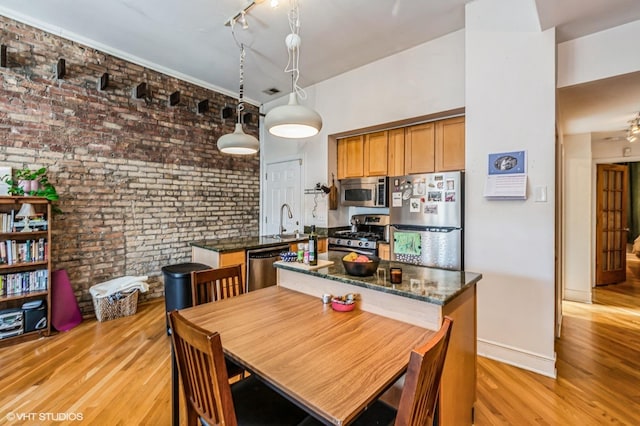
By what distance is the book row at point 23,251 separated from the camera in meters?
2.89

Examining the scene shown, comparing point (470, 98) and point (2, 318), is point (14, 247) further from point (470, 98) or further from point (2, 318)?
point (470, 98)

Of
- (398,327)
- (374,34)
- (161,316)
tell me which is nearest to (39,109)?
(161,316)

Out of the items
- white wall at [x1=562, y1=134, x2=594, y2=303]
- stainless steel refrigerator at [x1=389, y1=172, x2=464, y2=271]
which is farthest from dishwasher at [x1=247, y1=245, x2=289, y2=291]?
white wall at [x1=562, y1=134, x2=594, y2=303]

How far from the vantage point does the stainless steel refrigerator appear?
119 inches

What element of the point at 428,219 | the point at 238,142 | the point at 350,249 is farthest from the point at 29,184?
the point at 428,219

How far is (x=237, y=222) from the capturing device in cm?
523

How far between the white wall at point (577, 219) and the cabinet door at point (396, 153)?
2.63 meters

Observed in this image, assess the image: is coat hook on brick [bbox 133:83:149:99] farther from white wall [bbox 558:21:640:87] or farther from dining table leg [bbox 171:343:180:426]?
white wall [bbox 558:21:640:87]

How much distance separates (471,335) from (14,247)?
4082mm

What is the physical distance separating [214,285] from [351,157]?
3.00 m

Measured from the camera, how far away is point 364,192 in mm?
4188

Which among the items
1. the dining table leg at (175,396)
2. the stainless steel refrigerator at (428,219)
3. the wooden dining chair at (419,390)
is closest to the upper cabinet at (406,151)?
the stainless steel refrigerator at (428,219)

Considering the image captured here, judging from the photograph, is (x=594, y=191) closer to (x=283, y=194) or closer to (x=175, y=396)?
(x=283, y=194)

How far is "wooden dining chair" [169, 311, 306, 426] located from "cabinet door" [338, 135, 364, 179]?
339cm
